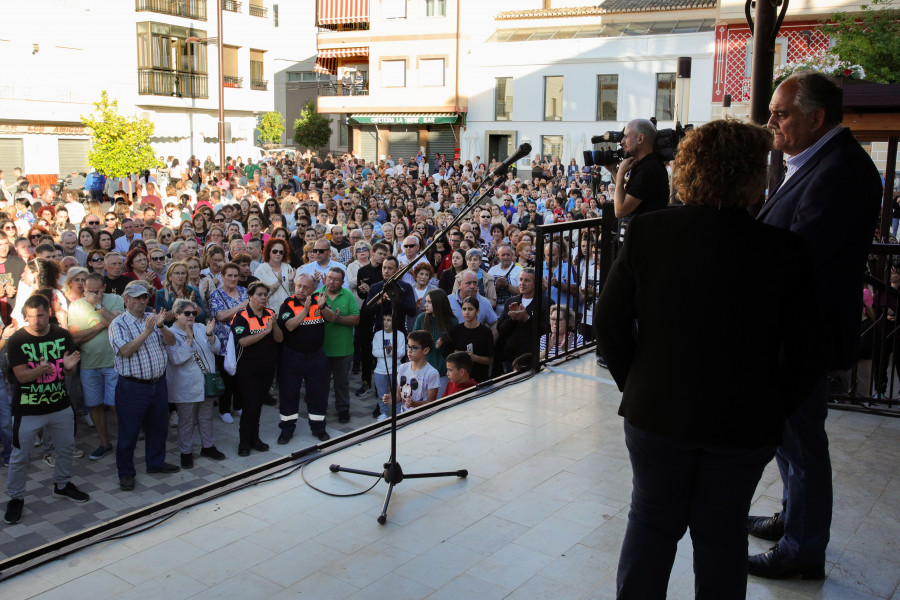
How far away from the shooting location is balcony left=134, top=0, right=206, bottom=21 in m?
34.2

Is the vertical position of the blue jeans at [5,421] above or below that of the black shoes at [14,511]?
above

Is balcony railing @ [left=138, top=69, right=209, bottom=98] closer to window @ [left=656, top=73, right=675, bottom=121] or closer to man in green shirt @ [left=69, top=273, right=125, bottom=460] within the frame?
window @ [left=656, top=73, right=675, bottom=121]

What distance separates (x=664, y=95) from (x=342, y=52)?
1558 cm

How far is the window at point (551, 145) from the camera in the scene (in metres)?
32.4

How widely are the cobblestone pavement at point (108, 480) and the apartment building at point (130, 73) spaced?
2197 cm

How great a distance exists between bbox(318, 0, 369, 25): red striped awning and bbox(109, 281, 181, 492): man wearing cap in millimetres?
32482

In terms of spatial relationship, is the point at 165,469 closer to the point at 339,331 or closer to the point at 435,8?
the point at 339,331

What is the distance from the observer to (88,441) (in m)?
7.89

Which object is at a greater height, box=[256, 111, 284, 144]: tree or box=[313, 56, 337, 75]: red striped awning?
box=[313, 56, 337, 75]: red striped awning

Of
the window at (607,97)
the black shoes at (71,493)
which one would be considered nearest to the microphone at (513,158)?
the black shoes at (71,493)

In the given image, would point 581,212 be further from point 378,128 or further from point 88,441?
point 378,128

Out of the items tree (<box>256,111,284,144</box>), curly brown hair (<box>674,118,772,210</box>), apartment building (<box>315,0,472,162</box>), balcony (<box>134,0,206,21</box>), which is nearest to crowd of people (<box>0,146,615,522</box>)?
curly brown hair (<box>674,118,772,210</box>)

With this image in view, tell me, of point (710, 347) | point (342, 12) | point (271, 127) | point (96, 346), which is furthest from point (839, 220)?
point (271, 127)

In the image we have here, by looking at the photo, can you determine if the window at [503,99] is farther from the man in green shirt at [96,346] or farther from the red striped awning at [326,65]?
the man in green shirt at [96,346]
